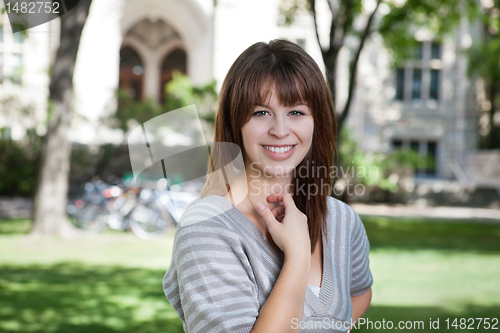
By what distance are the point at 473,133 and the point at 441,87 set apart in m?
2.26

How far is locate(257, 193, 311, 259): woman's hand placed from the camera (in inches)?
54.8

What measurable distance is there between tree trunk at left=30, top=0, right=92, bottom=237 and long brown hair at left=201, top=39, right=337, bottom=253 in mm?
8001

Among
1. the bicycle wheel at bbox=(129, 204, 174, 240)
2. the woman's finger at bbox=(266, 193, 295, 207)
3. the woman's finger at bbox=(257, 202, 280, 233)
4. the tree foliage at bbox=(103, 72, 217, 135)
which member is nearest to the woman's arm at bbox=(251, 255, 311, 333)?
the woman's finger at bbox=(257, 202, 280, 233)

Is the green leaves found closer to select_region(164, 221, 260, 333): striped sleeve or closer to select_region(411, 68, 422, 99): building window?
select_region(411, 68, 422, 99): building window

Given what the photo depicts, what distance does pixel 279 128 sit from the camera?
150cm

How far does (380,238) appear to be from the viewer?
9.97m

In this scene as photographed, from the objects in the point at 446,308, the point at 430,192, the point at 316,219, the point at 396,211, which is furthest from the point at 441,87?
the point at 316,219

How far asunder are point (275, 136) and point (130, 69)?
A: 80.2 feet

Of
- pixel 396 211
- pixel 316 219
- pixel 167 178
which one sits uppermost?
pixel 167 178

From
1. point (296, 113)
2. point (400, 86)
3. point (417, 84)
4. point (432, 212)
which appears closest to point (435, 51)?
point (417, 84)

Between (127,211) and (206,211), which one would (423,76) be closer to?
(127,211)

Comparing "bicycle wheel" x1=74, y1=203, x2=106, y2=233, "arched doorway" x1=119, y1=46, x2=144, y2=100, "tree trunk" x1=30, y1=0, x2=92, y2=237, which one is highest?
"arched doorway" x1=119, y1=46, x2=144, y2=100

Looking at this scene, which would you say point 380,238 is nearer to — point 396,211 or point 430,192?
point 396,211

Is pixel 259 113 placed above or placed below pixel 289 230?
above
